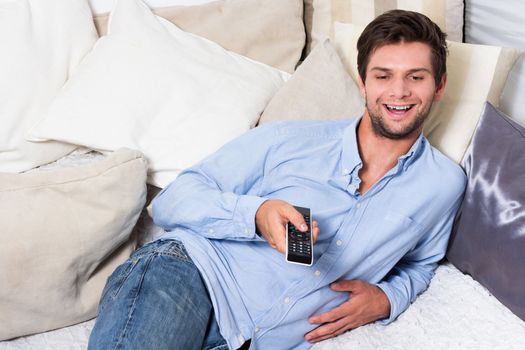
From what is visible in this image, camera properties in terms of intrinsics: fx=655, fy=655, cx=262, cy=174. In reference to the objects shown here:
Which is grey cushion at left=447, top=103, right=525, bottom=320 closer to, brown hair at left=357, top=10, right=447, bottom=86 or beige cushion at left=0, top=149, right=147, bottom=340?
brown hair at left=357, top=10, right=447, bottom=86

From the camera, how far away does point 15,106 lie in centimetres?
162

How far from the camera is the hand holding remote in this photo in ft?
3.65

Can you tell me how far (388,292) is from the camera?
1.32m

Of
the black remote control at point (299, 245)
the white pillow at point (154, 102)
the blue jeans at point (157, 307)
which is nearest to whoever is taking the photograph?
the black remote control at point (299, 245)

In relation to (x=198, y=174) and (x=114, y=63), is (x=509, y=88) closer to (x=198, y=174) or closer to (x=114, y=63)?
(x=198, y=174)

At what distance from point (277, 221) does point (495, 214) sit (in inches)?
17.2

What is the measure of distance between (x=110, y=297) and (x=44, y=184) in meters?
0.30

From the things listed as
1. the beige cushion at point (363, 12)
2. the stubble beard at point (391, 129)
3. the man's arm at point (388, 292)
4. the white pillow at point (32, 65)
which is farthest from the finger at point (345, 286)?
the white pillow at point (32, 65)

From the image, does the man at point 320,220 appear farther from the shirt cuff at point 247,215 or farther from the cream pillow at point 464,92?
the cream pillow at point 464,92

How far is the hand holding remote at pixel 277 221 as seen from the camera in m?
1.11

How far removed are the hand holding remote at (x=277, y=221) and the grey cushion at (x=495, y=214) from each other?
14.8 inches

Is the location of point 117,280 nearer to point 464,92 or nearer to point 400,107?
point 400,107

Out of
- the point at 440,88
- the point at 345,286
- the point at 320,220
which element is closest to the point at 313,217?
the point at 320,220

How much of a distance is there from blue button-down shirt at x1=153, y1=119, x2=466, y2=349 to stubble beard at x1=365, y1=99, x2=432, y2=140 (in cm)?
4
